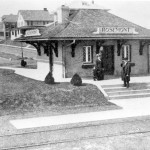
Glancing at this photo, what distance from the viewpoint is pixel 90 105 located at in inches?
663

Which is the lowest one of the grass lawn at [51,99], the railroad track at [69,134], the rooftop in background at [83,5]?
the railroad track at [69,134]

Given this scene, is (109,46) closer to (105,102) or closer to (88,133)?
(105,102)

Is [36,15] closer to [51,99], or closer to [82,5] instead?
[82,5]

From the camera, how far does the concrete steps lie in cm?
1866

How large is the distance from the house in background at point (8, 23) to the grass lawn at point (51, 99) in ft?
215

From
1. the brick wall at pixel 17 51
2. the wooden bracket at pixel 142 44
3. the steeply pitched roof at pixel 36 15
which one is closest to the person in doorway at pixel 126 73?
the wooden bracket at pixel 142 44

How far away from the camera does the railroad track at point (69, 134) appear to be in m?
10.9

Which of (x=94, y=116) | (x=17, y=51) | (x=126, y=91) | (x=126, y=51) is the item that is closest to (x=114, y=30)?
(x=126, y=51)

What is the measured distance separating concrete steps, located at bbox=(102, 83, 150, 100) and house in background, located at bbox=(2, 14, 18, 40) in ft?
216

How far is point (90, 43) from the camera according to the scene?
918 inches

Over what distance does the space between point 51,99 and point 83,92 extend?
82.6 inches

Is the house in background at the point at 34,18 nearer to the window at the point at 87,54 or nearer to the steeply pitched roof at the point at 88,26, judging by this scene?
the steeply pitched roof at the point at 88,26

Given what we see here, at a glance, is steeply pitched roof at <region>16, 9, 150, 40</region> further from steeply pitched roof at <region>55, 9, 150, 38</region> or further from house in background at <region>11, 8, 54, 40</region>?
house in background at <region>11, 8, 54, 40</region>

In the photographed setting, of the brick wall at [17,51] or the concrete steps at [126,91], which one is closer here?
the concrete steps at [126,91]
